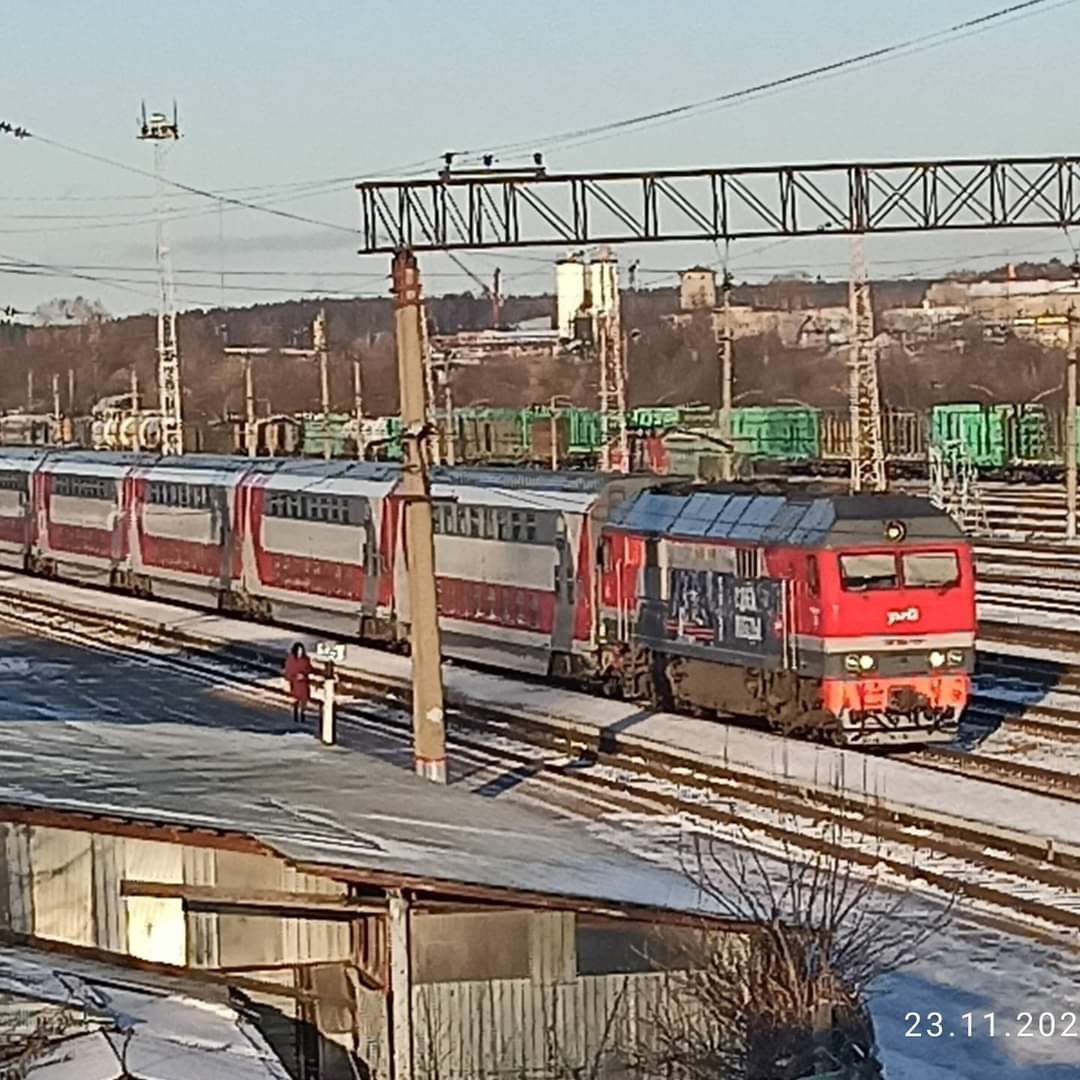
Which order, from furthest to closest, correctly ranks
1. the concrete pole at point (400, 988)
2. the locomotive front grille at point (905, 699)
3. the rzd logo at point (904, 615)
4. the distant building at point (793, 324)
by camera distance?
the distant building at point (793, 324) → the locomotive front grille at point (905, 699) → the rzd logo at point (904, 615) → the concrete pole at point (400, 988)

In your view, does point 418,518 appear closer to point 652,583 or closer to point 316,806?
point 652,583

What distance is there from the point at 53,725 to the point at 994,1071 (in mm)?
7716

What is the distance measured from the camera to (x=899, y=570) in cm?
2517

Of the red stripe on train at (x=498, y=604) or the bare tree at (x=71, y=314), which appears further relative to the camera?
the bare tree at (x=71, y=314)

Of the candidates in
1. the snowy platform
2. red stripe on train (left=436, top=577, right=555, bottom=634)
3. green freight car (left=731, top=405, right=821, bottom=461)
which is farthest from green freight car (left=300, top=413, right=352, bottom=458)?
red stripe on train (left=436, top=577, right=555, bottom=634)

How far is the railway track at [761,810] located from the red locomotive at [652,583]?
1.57 m

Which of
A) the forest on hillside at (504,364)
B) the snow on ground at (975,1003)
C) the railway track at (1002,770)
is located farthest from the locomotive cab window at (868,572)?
the forest on hillside at (504,364)

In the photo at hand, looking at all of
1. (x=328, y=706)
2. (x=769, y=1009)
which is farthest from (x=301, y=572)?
(x=769, y=1009)

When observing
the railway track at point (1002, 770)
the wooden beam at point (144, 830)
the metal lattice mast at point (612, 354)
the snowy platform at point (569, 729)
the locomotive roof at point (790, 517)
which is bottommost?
the railway track at point (1002, 770)

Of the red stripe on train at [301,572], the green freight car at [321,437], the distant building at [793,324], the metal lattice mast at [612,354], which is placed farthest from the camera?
the distant building at [793,324]

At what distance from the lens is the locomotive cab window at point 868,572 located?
981 inches

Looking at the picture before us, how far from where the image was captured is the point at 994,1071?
560 inches

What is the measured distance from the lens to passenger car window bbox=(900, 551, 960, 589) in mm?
25266

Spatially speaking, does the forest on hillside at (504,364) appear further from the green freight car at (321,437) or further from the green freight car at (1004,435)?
the green freight car at (1004,435)
